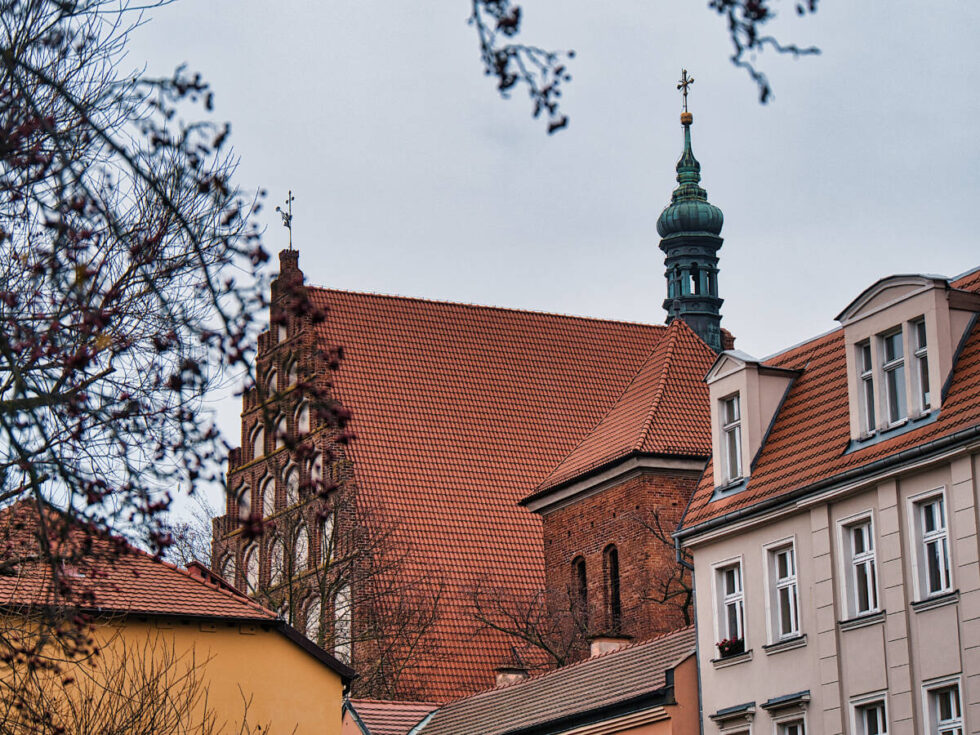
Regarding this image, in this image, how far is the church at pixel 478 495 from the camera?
3750 centimetres

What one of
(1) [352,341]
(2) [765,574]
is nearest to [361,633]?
(1) [352,341]

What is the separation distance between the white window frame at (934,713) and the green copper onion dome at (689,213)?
3708cm

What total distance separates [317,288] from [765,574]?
25394 millimetres

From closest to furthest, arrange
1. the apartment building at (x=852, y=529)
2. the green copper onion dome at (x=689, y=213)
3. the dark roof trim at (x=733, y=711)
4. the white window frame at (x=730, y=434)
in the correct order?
1. the apartment building at (x=852, y=529)
2. the dark roof trim at (x=733, y=711)
3. the white window frame at (x=730, y=434)
4. the green copper onion dome at (x=689, y=213)

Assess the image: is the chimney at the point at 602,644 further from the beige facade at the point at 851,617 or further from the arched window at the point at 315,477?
the arched window at the point at 315,477

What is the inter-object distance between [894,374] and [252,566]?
24917 millimetres

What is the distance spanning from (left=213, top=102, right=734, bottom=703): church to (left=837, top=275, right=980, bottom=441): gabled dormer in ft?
28.3

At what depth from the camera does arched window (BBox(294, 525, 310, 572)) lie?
42.5 meters

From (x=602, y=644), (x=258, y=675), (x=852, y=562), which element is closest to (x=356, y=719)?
(x=258, y=675)

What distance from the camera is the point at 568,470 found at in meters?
39.2

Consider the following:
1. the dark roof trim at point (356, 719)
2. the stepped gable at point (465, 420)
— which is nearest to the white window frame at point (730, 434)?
the dark roof trim at point (356, 719)

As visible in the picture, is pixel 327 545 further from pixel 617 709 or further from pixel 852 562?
pixel 852 562

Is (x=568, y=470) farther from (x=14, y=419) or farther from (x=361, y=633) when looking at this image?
(x=14, y=419)

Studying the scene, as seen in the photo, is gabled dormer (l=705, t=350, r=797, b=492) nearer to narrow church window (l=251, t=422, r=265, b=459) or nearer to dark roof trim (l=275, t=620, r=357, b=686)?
dark roof trim (l=275, t=620, r=357, b=686)
